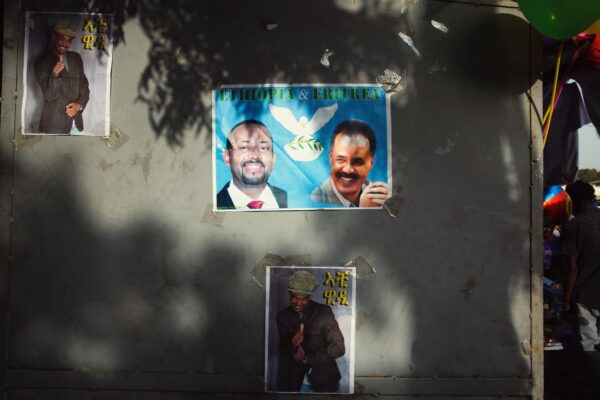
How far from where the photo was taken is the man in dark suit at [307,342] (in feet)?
11.3

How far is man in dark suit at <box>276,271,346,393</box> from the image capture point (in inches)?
136

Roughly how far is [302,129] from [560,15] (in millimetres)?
1577

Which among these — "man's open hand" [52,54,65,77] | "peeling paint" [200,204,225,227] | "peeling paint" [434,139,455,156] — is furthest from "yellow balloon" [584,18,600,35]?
"man's open hand" [52,54,65,77]

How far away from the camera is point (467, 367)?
3.47 m

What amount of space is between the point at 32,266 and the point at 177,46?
163 centimetres

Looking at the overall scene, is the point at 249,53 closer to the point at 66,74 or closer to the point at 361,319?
the point at 66,74

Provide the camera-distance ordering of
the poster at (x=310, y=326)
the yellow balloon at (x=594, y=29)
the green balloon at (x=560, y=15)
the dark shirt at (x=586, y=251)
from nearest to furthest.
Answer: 1. the green balloon at (x=560, y=15)
2. the yellow balloon at (x=594, y=29)
3. the poster at (x=310, y=326)
4. the dark shirt at (x=586, y=251)

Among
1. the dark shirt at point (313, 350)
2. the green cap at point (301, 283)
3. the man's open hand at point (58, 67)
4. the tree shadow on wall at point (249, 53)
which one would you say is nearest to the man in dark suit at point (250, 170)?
the tree shadow on wall at point (249, 53)

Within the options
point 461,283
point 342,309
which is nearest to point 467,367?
point 461,283

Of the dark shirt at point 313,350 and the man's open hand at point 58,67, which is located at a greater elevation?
the man's open hand at point 58,67

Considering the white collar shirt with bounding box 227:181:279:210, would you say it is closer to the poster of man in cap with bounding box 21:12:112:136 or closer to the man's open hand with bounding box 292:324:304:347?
the man's open hand with bounding box 292:324:304:347

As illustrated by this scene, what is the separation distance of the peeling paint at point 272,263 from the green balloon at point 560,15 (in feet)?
6.20

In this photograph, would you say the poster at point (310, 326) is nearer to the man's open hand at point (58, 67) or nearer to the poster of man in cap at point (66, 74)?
the poster of man in cap at point (66, 74)

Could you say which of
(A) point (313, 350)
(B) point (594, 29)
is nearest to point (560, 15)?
(B) point (594, 29)
